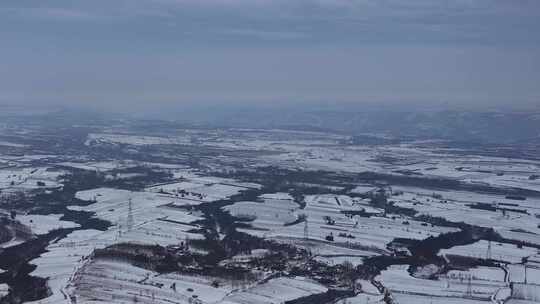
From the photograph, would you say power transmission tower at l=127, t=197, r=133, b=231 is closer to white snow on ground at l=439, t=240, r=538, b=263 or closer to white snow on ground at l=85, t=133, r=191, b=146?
white snow on ground at l=439, t=240, r=538, b=263

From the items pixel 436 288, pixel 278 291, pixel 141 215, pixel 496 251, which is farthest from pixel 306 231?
pixel 141 215

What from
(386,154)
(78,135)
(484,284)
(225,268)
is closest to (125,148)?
(78,135)

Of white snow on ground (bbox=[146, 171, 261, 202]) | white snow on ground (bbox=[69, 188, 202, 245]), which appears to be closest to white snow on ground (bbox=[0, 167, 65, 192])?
white snow on ground (bbox=[69, 188, 202, 245])

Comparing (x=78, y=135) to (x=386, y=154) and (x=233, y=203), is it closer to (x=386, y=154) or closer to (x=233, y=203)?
(x=386, y=154)

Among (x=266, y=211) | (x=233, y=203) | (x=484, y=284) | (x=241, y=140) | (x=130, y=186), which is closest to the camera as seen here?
(x=484, y=284)

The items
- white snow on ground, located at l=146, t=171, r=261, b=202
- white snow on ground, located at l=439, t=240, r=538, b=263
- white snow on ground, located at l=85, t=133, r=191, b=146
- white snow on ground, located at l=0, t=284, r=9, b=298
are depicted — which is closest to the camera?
white snow on ground, located at l=0, t=284, r=9, b=298

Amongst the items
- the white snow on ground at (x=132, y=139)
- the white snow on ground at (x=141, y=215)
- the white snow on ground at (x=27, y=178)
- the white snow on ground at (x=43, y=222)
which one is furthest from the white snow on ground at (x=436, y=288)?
the white snow on ground at (x=132, y=139)

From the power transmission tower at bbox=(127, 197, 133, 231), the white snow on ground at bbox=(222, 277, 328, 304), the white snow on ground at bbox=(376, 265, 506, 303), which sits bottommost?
the white snow on ground at bbox=(376, 265, 506, 303)

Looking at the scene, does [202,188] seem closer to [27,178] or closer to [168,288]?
[27,178]
